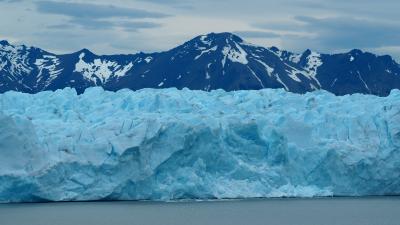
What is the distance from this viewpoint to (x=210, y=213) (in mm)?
33125

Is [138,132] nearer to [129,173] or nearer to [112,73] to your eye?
[129,173]

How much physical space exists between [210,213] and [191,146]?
3.17 metres

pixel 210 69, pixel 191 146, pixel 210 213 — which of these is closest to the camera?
pixel 210 213

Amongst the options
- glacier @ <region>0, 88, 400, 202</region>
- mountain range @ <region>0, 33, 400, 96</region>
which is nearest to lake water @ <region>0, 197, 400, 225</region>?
glacier @ <region>0, 88, 400, 202</region>

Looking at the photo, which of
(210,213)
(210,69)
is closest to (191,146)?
(210,213)

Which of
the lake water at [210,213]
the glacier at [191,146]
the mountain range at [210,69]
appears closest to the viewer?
the lake water at [210,213]

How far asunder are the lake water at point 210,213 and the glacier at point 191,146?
0.58 metres

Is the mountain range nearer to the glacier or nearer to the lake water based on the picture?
the glacier

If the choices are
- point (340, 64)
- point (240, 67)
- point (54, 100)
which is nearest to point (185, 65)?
point (240, 67)

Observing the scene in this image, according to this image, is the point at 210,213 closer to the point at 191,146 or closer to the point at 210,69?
the point at 191,146

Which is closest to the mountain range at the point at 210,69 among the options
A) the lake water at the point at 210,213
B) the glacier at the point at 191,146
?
the glacier at the point at 191,146

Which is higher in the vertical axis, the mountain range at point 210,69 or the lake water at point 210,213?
the mountain range at point 210,69

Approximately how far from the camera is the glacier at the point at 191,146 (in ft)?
106

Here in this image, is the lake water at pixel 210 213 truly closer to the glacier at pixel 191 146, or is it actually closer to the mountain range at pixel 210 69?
the glacier at pixel 191 146
